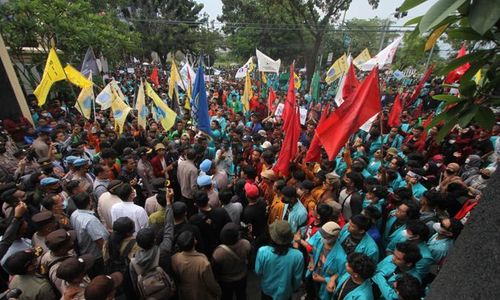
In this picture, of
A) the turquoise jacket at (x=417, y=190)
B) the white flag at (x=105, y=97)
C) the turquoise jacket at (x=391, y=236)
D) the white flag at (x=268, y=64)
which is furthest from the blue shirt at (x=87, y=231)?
the white flag at (x=268, y=64)

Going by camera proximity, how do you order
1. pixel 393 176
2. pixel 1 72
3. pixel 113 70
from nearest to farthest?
pixel 393 176 < pixel 1 72 < pixel 113 70

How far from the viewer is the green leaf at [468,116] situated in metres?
1.26

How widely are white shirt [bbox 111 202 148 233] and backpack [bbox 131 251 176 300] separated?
978 mm

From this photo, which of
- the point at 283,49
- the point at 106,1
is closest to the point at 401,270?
the point at 106,1

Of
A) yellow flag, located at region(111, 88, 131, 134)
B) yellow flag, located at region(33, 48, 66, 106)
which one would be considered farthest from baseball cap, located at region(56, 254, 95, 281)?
yellow flag, located at region(33, 48, 66, 106)

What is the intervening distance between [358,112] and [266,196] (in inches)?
79.0

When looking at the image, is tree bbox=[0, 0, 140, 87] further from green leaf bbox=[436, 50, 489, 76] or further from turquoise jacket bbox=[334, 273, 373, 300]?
green leaf bbox=[436, 50, 489, 76]

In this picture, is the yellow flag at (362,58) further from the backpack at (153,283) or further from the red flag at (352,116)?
the backpack at (153,283)

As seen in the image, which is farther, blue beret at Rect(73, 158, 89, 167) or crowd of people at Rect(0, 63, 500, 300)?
blue beret at Rect(73, 158, 89, 167)

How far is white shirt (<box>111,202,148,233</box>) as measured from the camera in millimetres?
3787

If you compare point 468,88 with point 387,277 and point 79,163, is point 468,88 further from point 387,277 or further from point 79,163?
point 79,163

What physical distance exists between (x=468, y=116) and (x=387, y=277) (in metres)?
2.30

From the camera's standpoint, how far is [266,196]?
A: 16.3ft

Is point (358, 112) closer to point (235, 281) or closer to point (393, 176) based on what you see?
Result: point (393, 176)
